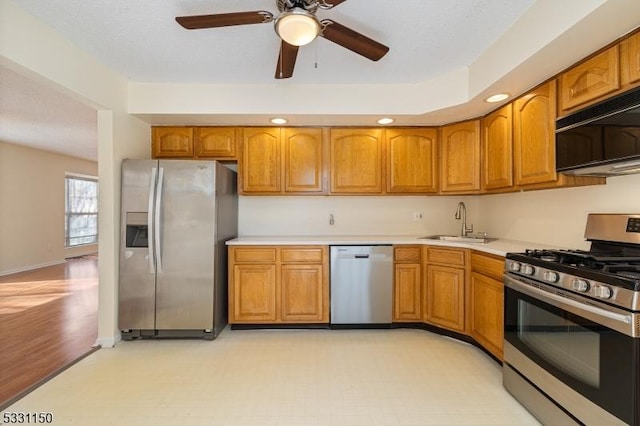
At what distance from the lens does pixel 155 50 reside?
7.87 ft

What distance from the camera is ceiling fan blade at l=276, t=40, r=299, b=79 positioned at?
1.81m

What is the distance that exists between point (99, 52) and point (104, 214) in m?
1.32

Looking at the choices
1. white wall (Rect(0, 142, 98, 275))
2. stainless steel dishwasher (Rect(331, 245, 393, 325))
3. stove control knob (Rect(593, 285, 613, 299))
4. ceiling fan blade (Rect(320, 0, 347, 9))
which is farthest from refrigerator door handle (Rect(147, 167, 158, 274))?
white wall (Rect(0, 142, 98, 275))

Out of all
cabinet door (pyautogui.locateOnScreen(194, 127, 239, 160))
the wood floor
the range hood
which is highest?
cabinet door (pyautogui.locateOnScreen(194, 127, 239, 160))

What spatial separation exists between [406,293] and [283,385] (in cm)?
153

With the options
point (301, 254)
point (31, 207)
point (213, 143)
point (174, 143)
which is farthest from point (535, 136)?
point (31, 207)

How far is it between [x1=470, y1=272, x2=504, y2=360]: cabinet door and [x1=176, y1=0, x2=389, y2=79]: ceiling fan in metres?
1.93

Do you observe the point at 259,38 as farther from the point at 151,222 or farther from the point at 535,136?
the point at 535,136

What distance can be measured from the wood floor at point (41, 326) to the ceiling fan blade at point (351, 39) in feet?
9.61

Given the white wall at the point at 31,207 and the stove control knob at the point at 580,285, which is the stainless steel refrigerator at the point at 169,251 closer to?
the stove control knob at the point at 580,285

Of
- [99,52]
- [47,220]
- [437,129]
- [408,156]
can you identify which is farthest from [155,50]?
[47,220]

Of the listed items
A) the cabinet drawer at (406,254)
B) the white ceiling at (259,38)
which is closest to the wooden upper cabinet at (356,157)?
the white ceiling at (259,38)

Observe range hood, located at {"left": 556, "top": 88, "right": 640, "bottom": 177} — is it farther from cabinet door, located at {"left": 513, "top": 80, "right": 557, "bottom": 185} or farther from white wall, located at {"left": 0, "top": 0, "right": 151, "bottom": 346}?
white wall, located at {"left": 0, "top": 0, "right": 151, "bottom": 346}

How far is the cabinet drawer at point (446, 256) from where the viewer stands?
2871 millimetres
